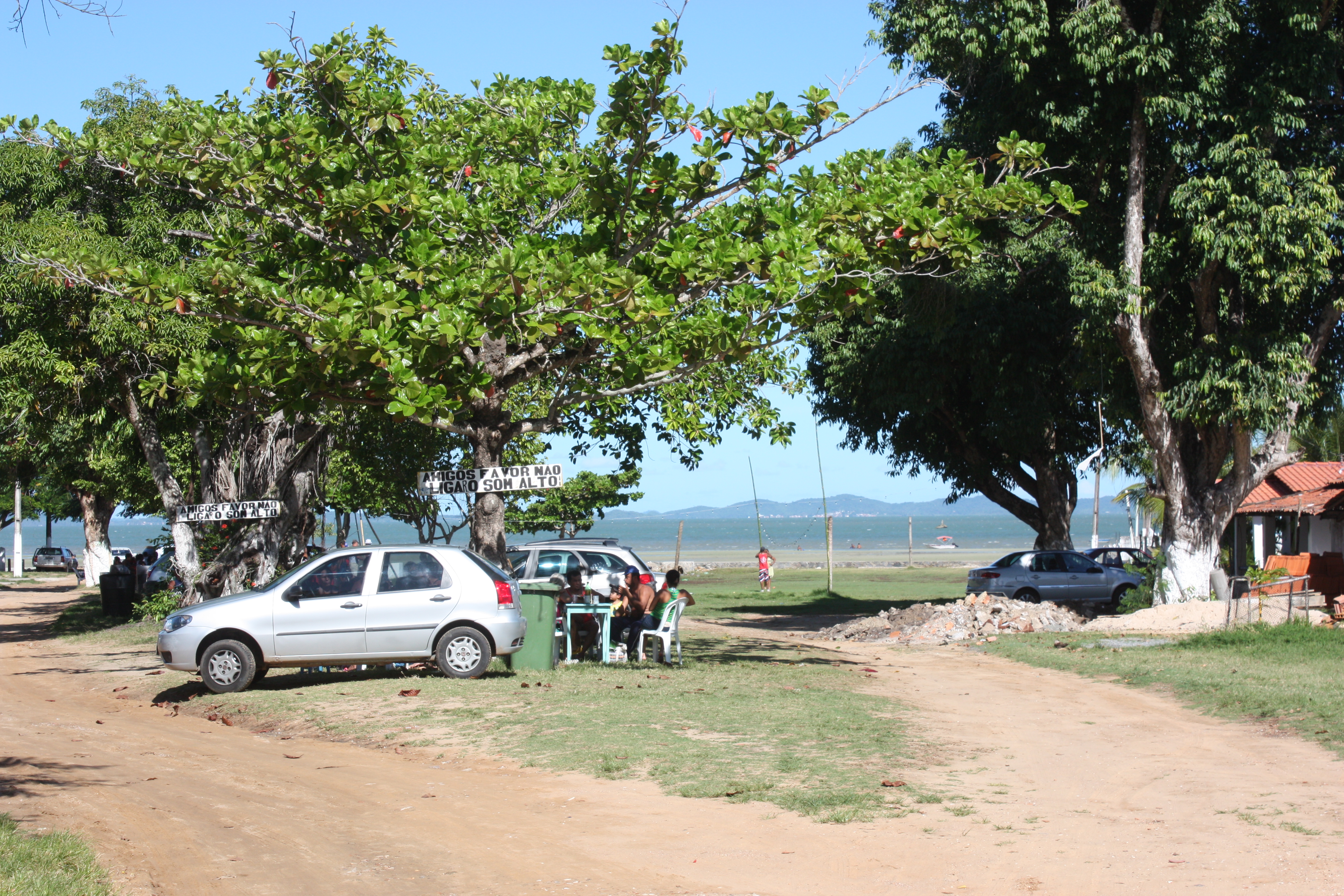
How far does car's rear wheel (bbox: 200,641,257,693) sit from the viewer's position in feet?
40.3

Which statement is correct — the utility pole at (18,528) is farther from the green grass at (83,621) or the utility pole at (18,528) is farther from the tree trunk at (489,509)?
the tree trunk at (489,509)

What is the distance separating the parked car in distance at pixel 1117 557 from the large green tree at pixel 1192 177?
694 cm

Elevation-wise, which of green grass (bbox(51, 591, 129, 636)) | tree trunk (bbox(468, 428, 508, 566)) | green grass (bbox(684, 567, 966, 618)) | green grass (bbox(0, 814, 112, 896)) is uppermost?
tree trunk (bbox(468, 428, 508, 566))

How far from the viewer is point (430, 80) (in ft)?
56.3

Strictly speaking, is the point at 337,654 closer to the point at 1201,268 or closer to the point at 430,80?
the point at 430,80

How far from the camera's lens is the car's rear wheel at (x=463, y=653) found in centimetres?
1254

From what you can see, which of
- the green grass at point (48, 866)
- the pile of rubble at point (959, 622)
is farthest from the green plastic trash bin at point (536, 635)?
the pile of rubble at point (959, 622)

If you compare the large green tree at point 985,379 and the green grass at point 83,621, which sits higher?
the large green tree at point 985,379

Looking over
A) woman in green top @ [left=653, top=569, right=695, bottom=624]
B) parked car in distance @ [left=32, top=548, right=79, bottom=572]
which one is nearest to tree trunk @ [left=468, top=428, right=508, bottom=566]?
woman in green top @ [left=653, top=569, right=695, bottom=624]

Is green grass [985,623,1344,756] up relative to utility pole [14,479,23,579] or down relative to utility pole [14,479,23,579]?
down

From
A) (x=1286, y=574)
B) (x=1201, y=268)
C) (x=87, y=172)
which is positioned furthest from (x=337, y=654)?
(x=1286, y=574)

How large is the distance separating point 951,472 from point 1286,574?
9.61 meters

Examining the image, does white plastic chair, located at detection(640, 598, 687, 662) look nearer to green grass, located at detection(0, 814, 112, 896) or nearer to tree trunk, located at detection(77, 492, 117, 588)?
green grass, located at detection(0, 814, 112, 896)

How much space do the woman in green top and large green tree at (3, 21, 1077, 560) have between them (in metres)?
2.12
